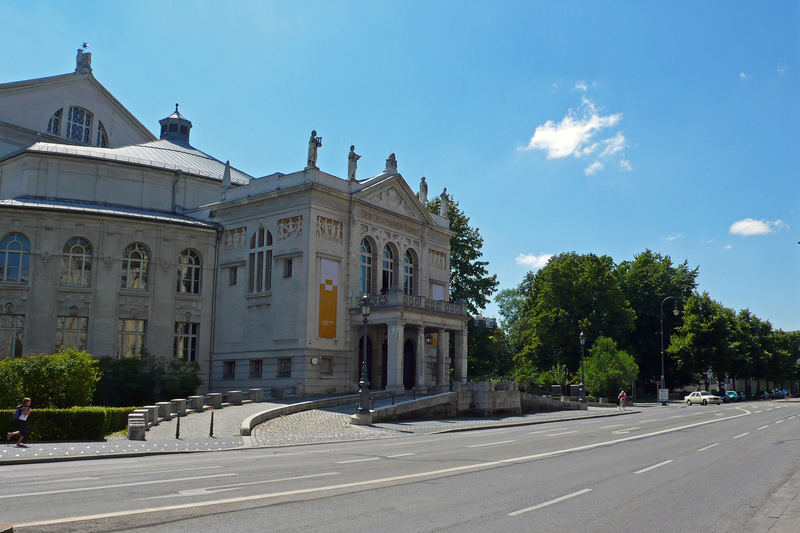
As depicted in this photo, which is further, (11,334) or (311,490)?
(11,334)

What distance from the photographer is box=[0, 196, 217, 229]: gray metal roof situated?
4173 centimetres

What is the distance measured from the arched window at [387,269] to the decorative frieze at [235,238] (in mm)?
9312

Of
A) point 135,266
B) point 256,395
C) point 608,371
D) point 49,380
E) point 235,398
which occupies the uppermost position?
point 135,266

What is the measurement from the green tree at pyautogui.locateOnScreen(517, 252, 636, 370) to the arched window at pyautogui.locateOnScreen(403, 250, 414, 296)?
26.4m

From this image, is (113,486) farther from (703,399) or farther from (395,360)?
(703,399)

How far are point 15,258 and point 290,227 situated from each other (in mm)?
16156

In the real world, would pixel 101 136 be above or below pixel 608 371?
above

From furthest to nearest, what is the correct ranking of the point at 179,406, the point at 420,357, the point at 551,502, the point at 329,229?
1. the point at 420,357
2. the point at 329,229
3. the point at 179,406
4. the point at 551,502

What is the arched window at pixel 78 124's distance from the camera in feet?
183

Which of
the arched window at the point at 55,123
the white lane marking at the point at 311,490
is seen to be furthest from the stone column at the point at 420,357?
the arched window at the point at 55,123

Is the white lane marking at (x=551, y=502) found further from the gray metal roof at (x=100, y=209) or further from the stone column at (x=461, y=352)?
the gray metal roof at (x=100, y=209)

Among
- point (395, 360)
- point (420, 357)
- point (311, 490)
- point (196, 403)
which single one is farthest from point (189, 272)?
point (311, 490)

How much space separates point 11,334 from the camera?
40219 millimetres

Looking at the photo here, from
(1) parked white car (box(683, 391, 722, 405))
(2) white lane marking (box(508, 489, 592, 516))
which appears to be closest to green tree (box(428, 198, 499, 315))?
(1) parked white car (box(683, 391, 722, 405))
